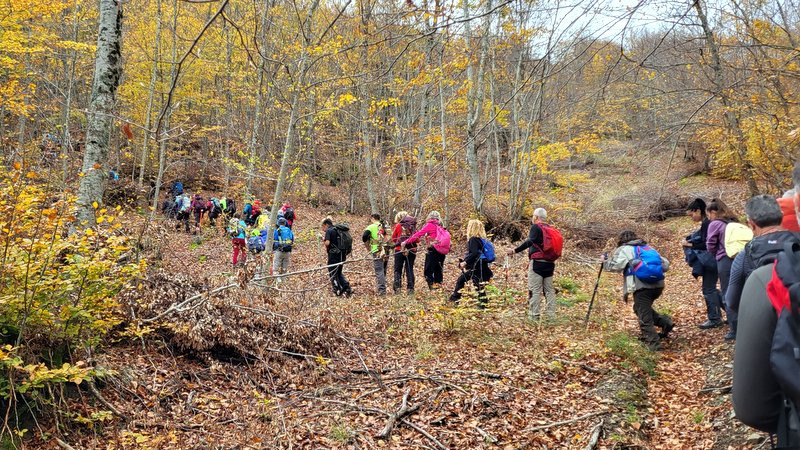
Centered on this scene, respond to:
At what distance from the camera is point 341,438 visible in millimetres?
4285

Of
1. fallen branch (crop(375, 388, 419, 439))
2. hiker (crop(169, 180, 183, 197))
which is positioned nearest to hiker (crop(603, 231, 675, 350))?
fallen branch (crop(375, 388, 419, 439))

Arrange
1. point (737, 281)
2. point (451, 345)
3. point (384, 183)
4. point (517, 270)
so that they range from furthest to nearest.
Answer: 1. point (384, 183)
2. point (517, 270)
3. point (451, 345)
4. point (737, 281)

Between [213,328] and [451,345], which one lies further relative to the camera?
[451,345]

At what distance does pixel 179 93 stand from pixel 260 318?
1935 cm

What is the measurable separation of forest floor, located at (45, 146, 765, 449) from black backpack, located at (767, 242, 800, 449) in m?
3.15

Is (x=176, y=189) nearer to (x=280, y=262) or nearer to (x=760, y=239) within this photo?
(x=280, y=262)

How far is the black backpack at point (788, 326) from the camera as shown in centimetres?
153

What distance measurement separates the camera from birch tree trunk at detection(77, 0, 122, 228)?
6.39m

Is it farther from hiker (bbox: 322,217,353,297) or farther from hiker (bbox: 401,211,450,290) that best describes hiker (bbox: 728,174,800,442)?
hiker (bbox: 322,217,353,297)

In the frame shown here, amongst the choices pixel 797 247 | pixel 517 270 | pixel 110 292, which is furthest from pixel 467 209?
pixel 797 247

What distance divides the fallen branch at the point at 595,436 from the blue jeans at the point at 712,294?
3.83 m

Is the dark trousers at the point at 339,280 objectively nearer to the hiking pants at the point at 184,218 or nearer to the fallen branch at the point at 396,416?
the fallen branch at the point at 396,416

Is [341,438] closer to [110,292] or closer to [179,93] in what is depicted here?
[110,292]

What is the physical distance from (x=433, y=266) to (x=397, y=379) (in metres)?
4.09
